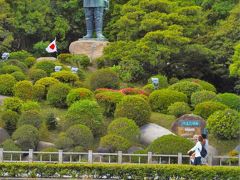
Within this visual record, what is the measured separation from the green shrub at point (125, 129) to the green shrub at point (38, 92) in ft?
16.4

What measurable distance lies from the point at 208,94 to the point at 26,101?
7.05m

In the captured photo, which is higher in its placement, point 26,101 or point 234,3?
point 234,3

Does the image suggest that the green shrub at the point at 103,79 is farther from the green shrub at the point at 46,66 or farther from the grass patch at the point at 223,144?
the grass patch at the point at 223,144

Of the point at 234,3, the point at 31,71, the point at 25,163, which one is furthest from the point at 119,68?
the point at 25,163

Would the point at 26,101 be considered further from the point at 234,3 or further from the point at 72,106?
the point at 234,3

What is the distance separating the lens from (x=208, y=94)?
80.2 feet

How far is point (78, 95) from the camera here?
23922 millimetres

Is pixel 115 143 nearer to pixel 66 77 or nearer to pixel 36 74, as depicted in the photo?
pixel 66 77

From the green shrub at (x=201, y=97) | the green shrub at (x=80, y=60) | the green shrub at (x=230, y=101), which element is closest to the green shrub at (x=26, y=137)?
the green shrub at (x=201, y=97)

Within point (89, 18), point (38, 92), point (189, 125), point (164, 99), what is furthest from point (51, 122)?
point (89, 18)

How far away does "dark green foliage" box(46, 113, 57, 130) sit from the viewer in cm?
2269

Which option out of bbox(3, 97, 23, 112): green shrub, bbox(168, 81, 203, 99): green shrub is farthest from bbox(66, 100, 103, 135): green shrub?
bbox(168, 81, 203, 99): green shrub

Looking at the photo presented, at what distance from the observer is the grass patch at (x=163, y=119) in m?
23.3

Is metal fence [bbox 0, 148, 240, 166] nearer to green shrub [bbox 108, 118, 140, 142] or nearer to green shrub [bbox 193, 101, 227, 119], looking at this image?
green shrub [bbox 108, 118, 140, 142]
